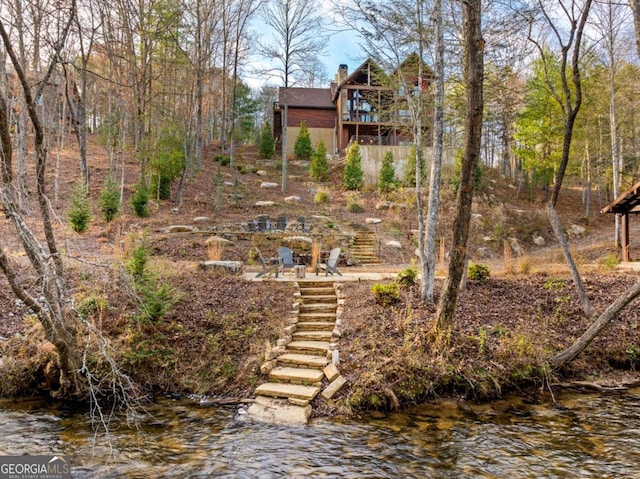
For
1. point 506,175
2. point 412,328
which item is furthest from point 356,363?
point 506,175

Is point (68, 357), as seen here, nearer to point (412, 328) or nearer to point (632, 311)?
point (412, 328)

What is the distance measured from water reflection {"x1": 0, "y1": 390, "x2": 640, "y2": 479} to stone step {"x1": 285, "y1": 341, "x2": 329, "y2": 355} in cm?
154

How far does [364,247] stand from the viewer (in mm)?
15266

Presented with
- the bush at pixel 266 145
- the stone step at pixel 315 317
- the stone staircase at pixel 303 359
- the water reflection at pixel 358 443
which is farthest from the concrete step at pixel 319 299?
the bush at pixel 266 145

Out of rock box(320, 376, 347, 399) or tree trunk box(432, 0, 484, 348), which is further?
tree trunk box(432, 0, 484, 348)

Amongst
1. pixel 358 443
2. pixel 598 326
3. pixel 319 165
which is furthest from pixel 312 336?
pixel 319 165

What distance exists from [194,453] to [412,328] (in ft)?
13.1

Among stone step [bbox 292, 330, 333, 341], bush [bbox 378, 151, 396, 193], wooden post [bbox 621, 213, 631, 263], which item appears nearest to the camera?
stone step [bbox 292, 330, 333, 341]

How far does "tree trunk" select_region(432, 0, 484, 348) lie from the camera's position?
607 cm

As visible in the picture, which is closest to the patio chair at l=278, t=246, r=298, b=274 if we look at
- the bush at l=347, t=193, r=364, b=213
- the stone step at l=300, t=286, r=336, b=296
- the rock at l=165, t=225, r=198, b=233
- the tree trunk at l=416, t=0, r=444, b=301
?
the stone step at l=300, t=286, r=336, b=296

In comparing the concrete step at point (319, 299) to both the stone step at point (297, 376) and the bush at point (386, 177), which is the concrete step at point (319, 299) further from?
the bush at point (386, 177)

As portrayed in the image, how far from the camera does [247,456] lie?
15.2 ft

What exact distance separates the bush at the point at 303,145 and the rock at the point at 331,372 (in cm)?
2468

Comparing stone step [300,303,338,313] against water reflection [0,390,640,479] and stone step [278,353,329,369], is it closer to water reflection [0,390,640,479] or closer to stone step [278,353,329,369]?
stone step [278,353,329,369]
